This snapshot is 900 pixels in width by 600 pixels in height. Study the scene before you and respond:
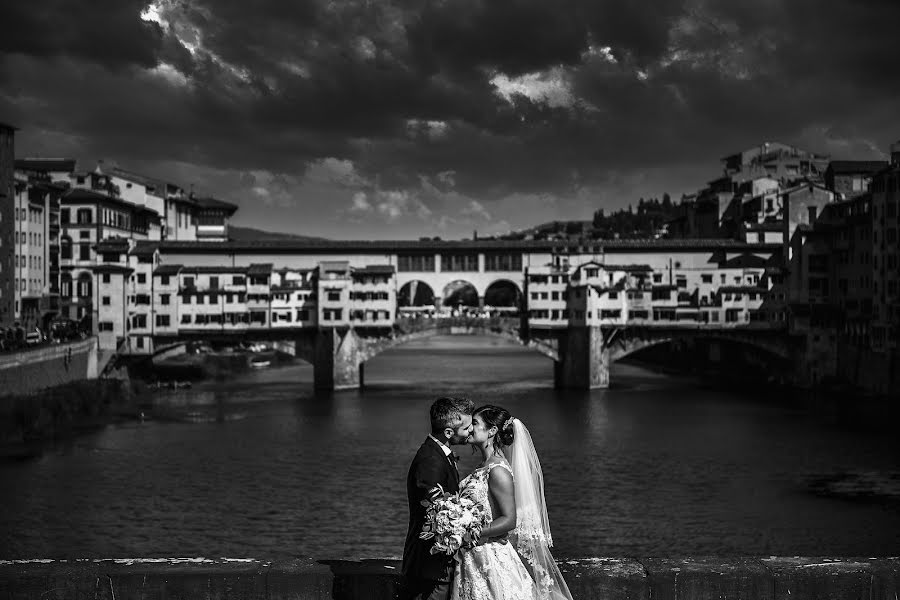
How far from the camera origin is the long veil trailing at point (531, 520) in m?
9.27

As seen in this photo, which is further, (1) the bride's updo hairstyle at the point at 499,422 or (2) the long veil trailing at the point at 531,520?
(2) the long veil trailing at the point at 531,520

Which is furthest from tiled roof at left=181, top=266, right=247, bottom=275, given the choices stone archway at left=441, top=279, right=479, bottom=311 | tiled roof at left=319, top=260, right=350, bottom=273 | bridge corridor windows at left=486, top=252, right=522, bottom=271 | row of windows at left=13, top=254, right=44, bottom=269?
stone archway at left=441, top=279, right=479, bottom=311

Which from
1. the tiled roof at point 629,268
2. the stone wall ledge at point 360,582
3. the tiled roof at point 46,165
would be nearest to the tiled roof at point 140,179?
the tiled roof at point 46,165

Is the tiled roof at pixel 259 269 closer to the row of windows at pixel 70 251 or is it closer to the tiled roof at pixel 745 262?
the row of windows at pixel 70 251

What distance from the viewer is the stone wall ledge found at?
34.4 ft

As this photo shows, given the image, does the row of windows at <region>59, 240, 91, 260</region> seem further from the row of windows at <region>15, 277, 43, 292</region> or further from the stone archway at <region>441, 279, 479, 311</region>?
the stone archway at <region>441, 279, 479, 311</region>

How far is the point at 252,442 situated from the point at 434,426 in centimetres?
4263

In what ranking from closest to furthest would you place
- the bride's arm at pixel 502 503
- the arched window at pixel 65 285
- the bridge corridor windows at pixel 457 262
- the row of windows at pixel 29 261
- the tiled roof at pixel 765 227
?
the bride's arm at pixel 502 503, the row of windows at pixel 29 261, the bridge corridor windows at pixel 457 262, the tiled roof at pixel 765 227, the arched window at pixel 65 285

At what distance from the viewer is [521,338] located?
259 feet

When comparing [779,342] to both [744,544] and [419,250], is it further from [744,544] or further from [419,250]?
[744,544]

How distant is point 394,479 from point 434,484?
3257 centimetres

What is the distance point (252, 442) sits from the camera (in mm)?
50438

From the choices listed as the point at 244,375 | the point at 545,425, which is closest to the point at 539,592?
the point at 545,425

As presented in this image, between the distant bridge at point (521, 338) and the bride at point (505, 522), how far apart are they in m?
64.8
